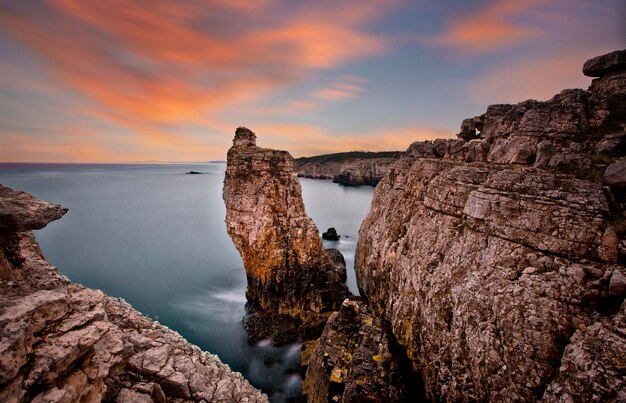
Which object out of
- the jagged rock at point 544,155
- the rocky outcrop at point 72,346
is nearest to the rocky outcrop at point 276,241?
the rocky outcrop at point 72,346

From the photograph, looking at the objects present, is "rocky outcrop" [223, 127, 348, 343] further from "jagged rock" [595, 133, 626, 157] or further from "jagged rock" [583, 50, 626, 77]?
"jagged rock" [583, 50, 626, 77]

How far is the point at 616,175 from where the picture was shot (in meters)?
8.39

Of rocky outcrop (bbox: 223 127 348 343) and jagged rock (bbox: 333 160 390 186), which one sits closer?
rocky outcrop (bbox: 223 127 348 343)

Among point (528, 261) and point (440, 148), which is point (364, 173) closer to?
point (440, 148)

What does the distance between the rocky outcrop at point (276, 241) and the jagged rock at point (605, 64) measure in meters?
18.8

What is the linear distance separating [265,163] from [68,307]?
717 inches

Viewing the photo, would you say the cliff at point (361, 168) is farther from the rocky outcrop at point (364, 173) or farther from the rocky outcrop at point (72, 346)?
the rocky outcrop at point (72, 346)

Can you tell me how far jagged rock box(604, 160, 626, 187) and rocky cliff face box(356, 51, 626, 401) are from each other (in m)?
0.03

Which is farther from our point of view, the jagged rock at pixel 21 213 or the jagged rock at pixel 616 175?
the jagged rock at pixel 616 175

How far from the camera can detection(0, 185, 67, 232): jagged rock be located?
240 inches

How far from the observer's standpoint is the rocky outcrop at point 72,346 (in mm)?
4473

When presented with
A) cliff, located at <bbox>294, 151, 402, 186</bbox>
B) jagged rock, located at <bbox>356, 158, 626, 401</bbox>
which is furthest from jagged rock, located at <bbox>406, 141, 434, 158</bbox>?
cliff, located at <bbox>294, 151, 402, 186</bbox>

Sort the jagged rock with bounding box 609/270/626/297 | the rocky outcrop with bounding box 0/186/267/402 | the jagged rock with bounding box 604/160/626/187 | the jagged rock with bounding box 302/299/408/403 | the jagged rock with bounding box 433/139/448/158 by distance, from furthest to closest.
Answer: the jagged rock with bounding box 433/139/448/158 → the jagged rock with bounding box 302/299/408/403 → the jagged rock with bounding box 604/160/626/187 → the jagged rock with bounding box 609/270/626/297 → the rocky outcrop with bounding box 0/186/267/402

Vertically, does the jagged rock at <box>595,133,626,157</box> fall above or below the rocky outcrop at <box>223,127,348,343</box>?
above
